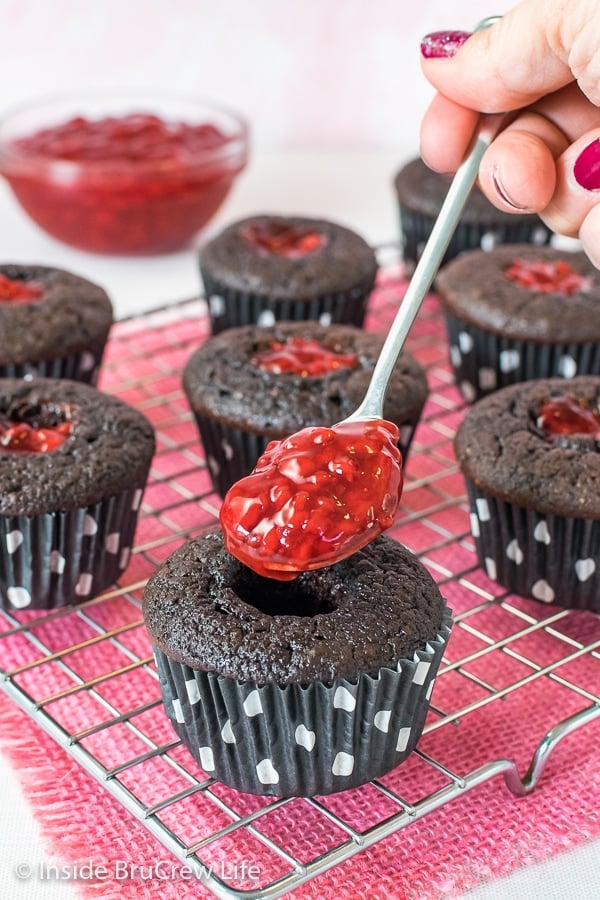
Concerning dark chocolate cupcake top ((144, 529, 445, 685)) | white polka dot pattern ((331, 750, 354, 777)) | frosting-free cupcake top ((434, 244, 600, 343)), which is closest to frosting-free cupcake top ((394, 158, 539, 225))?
frosting-free cupcake top ((434, 244, 600, 343))

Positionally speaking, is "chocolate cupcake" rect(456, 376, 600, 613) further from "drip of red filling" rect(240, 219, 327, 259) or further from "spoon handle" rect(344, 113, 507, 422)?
"drip of red filling" rect(240, 219, 327, 259)

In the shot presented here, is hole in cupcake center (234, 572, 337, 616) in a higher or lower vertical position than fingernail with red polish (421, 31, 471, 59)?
lower

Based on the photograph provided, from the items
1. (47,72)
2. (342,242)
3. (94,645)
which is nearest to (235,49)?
(47,72)

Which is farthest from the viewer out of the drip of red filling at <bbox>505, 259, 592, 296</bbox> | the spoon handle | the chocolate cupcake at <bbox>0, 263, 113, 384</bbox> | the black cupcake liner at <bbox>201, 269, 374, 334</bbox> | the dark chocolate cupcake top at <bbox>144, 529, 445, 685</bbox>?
the black cupcake liner at <bbox>201, 269, 374, 334</bbox>

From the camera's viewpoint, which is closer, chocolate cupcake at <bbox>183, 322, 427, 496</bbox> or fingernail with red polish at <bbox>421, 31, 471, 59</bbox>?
fingernail with red polish at <bbox>421, 31, 471, 59</bbox>

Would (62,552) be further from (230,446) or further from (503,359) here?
(503,359)

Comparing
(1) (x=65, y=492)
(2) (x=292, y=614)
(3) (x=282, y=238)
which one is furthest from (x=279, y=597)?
(3) (x=282, y=238)
